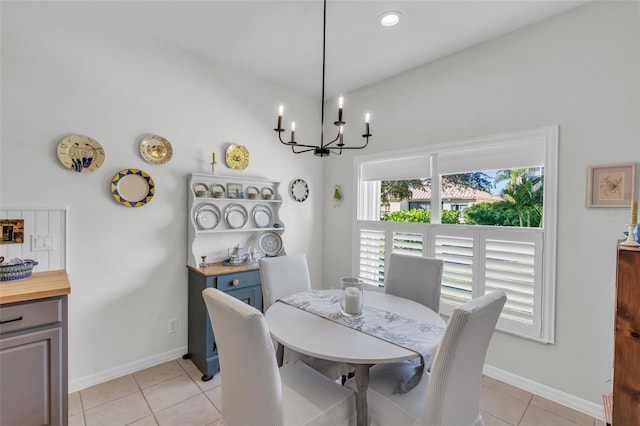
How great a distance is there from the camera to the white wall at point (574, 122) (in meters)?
1.86

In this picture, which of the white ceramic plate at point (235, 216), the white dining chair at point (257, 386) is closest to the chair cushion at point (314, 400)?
the white dining chair at point (257, 386)

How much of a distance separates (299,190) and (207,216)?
3.77 ft

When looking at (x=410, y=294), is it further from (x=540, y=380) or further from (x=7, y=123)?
(x=7, y=123)

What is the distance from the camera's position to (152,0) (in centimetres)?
203

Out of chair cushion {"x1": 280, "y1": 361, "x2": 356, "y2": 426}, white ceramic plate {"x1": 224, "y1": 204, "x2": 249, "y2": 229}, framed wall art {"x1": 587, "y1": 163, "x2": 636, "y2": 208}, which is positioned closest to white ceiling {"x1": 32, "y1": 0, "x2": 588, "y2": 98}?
framed wall art {"x1": 587, "y1": 163, "x2": 636, "y2": 208}

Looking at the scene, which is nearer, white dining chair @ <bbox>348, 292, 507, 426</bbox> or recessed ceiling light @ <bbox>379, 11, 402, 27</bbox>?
white dining chair @ <bbox>348, 292, 507, 426</bbox>

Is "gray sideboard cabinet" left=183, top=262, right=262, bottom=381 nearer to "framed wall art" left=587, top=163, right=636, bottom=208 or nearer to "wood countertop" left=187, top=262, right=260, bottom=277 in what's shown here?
"wood countertop" left=187, top=262, right=260, bottom=277

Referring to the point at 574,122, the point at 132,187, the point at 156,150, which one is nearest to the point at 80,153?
the point at 132,187

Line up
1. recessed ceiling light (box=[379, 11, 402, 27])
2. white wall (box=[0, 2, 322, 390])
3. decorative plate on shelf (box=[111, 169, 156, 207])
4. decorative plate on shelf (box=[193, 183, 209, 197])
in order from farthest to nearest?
decorative plate on shelf (box=[193, 183, 209, 197])
decorative plate on shelf (box=[111, 169, 156, 207])
recessed ceiling light (box=[379, 11, 402, 27])
white wall (box=[0, 2, 322, 390])

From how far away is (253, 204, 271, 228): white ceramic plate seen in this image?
3.11 meters

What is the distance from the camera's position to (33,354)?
154cm

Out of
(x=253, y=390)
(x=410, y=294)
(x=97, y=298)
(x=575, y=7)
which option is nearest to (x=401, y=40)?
(x=575, y=7)

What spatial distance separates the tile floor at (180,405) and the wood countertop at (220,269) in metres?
0.83

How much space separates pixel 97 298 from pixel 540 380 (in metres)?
3.37
